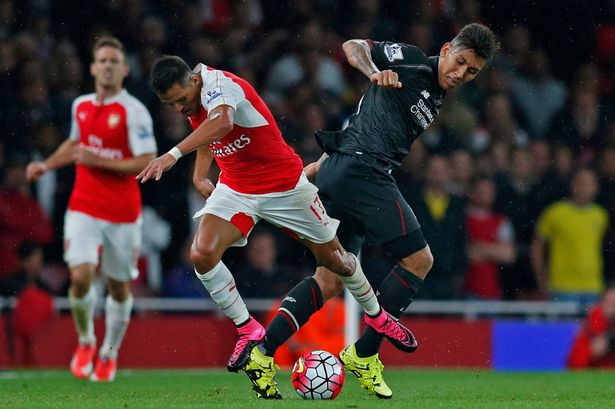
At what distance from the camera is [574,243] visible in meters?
13.1

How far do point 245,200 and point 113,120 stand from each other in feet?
9.64

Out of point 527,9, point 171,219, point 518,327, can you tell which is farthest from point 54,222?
point 527,9

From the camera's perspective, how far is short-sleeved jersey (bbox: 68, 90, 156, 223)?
10.2 m

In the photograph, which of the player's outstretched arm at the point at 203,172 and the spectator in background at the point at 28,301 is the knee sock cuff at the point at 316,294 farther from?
the spectator in background at the point at 28,301

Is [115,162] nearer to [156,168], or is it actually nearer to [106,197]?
[106,197]

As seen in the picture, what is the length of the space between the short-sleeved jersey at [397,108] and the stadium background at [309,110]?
10.6 feet

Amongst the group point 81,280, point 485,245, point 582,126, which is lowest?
point 485,245

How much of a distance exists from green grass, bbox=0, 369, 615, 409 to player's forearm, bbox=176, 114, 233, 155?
1356 mm

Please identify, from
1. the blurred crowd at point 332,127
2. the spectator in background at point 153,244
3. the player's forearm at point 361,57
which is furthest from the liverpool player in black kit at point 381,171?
the spectator in background at point 153,244

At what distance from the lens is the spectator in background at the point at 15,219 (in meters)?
11.7

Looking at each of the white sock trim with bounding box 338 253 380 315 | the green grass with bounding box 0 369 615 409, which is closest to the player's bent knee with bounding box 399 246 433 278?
the white sock trim with bounding box 338 253 380 315

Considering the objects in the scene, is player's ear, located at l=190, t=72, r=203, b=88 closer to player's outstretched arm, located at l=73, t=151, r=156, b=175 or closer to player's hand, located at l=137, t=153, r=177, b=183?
player's hand, located at l=137, t=153, r=177, b=183

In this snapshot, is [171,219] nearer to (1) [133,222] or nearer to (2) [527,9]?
(1) [133,222]

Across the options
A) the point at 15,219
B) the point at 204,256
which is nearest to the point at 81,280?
the point at 15,219
